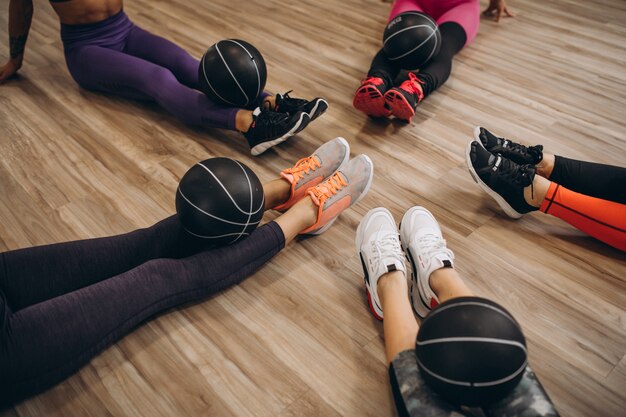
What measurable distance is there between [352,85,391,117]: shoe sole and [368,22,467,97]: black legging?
0.63 ft

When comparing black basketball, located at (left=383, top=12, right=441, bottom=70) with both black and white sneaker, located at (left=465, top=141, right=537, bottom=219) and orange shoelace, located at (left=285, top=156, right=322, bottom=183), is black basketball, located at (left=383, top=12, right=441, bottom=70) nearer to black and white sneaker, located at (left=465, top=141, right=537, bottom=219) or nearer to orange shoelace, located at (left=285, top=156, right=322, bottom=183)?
black and white sneaker, located at (left=465, top=141, right=537, bottom=219)

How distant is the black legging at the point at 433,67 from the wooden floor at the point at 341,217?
0.11 metres

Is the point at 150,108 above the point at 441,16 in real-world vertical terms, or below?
below

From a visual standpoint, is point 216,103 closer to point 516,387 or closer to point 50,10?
point 516,387

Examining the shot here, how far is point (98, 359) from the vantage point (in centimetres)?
152

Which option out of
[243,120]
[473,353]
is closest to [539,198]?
[473,353]

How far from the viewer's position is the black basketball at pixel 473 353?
1132 mm

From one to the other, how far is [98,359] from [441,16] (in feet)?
8.71

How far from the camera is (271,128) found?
224 centimetres

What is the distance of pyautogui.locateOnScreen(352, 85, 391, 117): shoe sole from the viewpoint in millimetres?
2408

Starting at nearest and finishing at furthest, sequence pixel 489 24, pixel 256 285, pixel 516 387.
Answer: pixel 516 387, pixel 256 285, pixel 489 24

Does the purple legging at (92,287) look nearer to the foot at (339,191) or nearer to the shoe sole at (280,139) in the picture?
the foot at (339,191)

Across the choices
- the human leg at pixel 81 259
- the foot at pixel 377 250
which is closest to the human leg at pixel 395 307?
the foot at pixel 377 250

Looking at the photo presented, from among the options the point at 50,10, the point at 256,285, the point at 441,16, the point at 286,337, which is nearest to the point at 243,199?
the point at 256,285
